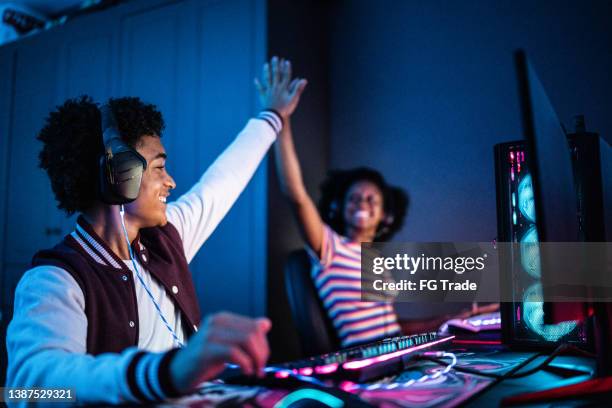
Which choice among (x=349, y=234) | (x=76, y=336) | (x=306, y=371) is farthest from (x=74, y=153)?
(x=349, y=234)

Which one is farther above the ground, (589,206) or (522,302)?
(589,206)

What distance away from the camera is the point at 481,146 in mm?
2023

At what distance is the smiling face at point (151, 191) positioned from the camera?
3.05ft

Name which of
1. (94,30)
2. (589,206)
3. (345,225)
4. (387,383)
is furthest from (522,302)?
(94,30)

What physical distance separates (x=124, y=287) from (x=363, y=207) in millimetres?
1319

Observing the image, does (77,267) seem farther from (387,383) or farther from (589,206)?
(589,206)

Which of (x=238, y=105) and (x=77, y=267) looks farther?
(x=238, y=105)

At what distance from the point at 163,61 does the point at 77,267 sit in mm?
1893

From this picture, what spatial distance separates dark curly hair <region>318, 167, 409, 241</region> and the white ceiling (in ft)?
7.41

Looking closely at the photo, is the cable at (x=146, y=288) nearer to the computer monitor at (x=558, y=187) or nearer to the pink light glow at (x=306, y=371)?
the pink light glow at (x=306, y=371)

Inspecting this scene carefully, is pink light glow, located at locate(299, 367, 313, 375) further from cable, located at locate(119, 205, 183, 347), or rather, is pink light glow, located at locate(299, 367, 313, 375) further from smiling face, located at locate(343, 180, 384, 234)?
smiling face, located at locate(343, 180, 384, 234)

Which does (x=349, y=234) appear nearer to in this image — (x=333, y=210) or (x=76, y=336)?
(x=333, y=210)

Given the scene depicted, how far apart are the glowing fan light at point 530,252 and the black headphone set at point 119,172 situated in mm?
699

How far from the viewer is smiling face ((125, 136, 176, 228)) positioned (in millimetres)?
931
